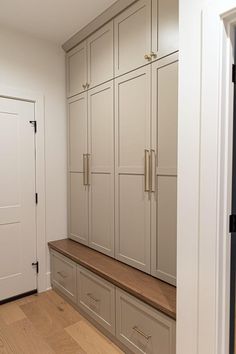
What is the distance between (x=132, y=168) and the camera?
220cm

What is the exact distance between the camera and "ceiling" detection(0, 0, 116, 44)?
2.27 m

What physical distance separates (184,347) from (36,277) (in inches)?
75.4

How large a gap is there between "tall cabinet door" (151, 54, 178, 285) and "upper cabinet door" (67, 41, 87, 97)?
3.43 feet

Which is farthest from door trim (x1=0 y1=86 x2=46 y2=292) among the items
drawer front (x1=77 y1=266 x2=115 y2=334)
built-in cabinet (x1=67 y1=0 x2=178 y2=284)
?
drawer front (x1=77 y1=266 x2=115 y2=334)

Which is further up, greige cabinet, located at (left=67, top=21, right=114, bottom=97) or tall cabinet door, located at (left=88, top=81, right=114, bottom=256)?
greige cabinet, located at (left=67, top=21, right=114, bottom=97)

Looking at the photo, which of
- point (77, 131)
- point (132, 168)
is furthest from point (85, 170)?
point (132, 168)

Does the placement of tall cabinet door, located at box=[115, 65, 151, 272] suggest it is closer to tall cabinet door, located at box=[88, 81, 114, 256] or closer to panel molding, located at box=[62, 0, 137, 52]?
tall cabinet door, located at box=[88, 81, 114, 256]

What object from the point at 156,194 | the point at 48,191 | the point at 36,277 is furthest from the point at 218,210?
the point at 36,277

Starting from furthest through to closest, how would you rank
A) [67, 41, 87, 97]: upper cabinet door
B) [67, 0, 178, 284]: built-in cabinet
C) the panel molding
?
[67, 41, 87, 97]: upper cabinet door, the panel molding, [67, 0, 178, 284]: built-in cabinet

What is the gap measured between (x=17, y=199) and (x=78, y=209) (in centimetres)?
65

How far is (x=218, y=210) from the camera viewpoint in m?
1.32

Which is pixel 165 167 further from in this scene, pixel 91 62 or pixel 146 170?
pixel 91 62

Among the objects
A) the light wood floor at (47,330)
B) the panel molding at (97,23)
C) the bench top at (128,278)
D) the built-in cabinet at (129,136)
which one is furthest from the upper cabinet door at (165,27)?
the light wood floor at (47,330)

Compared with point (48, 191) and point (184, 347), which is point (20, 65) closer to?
point (48, 191)
